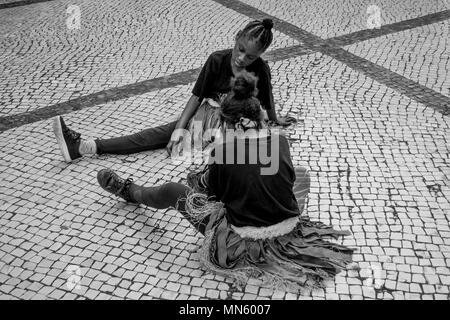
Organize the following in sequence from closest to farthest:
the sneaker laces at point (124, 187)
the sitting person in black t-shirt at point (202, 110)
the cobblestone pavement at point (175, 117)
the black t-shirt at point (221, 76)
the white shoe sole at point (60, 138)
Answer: the cobblestone pavement at point (175, 117)
the sneaker laces at point (124, 187)
the sitting person in black t-shirt at point (202, 110)
the black t-shirt at point (221, 76)
the white shoe sole at point (60, 138)

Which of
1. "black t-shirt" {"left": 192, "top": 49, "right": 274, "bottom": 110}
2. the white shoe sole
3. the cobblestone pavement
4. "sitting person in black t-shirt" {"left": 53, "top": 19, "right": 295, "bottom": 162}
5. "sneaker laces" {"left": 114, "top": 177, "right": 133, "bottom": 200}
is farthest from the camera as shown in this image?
the white shoe sole

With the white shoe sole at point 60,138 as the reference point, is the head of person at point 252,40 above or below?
above

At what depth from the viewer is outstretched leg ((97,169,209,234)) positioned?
3467mm

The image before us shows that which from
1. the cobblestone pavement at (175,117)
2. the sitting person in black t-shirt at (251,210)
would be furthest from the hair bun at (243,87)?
the cobblestone pavement at (175,117)

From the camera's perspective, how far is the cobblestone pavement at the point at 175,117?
3467 mm

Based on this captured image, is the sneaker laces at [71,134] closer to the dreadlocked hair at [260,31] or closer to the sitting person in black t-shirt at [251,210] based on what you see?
the sitting person in black t-shirt at [251,210]

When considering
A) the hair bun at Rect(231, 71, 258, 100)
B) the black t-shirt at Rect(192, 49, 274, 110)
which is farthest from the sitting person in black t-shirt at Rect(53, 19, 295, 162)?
the hair bun at Rect(231, 71, 258, 100)

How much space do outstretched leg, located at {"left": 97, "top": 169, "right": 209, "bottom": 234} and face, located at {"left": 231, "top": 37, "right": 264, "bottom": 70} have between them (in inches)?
47.8

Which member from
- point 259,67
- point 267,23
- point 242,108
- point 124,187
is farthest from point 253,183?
point 259,67

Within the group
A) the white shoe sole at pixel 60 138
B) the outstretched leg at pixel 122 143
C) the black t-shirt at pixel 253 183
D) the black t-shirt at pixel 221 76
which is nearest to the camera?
the black t-shirt at pixel 253 183

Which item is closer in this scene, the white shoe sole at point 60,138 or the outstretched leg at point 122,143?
the white shoe sole at point 60,138

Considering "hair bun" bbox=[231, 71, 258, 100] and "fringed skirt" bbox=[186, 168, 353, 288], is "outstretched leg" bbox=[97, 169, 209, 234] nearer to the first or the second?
"fringed skirt" bbox=[186, 168, 353, 288]
